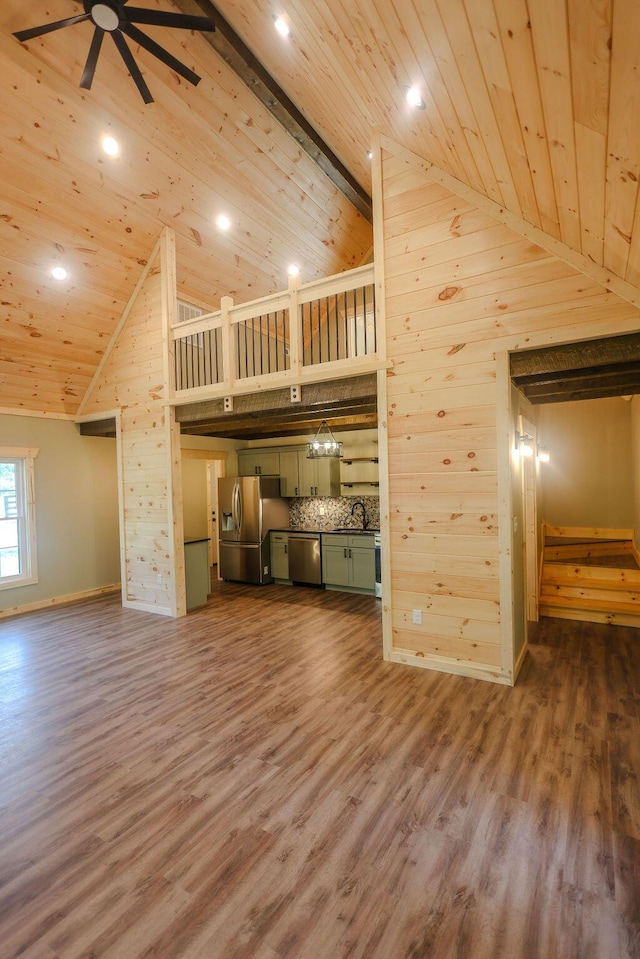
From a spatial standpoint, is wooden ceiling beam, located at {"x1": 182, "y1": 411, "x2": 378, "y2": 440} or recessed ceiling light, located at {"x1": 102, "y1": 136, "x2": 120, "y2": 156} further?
wooden ceiling beam, located at {"x1": 182, "y1": 411, "x2": 378, "y2": 440}

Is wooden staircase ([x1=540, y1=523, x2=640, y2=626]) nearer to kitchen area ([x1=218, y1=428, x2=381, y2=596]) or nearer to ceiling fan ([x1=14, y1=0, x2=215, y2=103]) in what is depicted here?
kitchen area ([x1=218, y1=428, x2=381, y2=596])

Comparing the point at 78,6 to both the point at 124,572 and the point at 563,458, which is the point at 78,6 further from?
the point at 563,458

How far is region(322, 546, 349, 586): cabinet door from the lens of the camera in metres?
6.19

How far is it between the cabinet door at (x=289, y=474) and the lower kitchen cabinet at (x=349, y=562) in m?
1.07

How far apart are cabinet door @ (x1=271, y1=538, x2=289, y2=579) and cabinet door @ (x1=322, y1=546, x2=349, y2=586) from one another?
692 mm

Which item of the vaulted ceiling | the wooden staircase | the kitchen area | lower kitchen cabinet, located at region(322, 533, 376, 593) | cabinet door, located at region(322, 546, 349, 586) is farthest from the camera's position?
the kitchen area

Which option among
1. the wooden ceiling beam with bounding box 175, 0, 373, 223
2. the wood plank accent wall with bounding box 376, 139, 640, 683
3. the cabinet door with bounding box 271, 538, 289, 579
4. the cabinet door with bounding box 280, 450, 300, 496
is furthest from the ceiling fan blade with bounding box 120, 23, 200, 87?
the cabinet door with bounding box 271, 538, 289, 579

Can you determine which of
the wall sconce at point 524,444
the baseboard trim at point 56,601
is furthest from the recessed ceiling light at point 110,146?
the baseboard trim at point 56,601

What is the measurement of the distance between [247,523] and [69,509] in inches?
102

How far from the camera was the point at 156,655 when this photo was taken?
4.11 m

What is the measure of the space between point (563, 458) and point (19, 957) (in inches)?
321

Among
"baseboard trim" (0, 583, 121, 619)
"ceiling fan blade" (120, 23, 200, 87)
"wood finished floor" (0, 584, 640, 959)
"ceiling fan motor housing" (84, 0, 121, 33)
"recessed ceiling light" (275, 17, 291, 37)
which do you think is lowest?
"baseboard trim" (0, 583, 121, 619)

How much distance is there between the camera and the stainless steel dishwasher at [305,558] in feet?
21.0

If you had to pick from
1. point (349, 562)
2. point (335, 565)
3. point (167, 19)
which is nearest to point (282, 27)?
point (167, 19)
